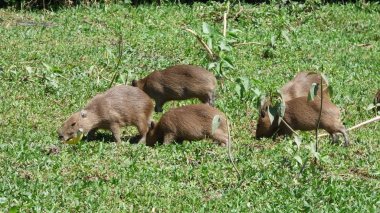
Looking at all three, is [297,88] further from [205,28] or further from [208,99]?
[205,28]

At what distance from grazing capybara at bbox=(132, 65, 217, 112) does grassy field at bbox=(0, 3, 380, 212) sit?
0.90ft

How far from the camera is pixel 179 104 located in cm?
1076

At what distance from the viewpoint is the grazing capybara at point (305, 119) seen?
28.8ft

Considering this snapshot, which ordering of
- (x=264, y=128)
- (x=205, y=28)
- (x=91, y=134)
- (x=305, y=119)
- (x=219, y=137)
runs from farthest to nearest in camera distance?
1. (x=91, y=134)
2. (x=264, y=128)
3. (x=305, y=119)
4. (x=219, y=137)
5. (x=205, y=28)

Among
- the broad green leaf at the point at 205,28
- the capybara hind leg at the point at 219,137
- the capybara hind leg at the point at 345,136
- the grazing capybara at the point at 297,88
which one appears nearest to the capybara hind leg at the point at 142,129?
the capybara hind leg at the point at 219,137

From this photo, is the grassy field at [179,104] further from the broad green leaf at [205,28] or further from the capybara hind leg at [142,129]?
the broad green leaf at [205,28]

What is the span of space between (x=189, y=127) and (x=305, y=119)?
1105mm

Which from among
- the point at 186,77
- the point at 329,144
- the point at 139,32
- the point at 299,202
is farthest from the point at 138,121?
the point at 139,32

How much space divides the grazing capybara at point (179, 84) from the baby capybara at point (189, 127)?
1.08 meters

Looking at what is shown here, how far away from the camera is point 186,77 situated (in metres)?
10.1

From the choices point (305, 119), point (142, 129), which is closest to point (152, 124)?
point (142, 129)

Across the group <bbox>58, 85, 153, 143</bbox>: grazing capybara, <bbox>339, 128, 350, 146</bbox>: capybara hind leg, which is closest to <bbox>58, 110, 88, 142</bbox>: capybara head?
<bbox>58, 85, 153, 143</bbox>: grazing capybara

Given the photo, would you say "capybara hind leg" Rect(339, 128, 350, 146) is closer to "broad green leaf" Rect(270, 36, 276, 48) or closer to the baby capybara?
the baby capybara

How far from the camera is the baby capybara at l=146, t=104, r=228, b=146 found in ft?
28.6
